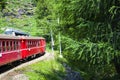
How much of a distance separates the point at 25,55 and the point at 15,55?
3724mm

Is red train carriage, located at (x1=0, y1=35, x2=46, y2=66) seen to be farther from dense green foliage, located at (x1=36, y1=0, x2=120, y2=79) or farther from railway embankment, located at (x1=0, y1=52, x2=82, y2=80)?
dense green foliage, located at (x1=36, y1=0, x2=120, y2=79)

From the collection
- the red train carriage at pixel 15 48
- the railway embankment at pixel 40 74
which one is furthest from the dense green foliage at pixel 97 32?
the red train carriage at pixel 15 48

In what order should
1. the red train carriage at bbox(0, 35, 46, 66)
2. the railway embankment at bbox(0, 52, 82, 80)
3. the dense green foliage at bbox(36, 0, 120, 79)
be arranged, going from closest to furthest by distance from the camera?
the dense green foliage at bbox(36, 0, 120, 79), the railway embankment at bbox(0, 52, 82, 80), the red train carriage at bbox(0, 35, 46, 66)

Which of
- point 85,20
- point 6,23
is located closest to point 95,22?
point 85,20

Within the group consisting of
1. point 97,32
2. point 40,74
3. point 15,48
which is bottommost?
point 40,74

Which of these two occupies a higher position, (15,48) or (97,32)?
(97,32)

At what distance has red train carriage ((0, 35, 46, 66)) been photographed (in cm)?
2036

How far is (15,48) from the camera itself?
77.9 feet

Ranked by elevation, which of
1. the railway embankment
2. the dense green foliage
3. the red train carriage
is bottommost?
the railway embankment

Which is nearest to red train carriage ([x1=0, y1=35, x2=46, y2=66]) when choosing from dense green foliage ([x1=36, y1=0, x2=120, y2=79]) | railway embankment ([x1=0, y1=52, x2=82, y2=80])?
railway embankment ([x1=0, y1=52, x2=82, y2=80])

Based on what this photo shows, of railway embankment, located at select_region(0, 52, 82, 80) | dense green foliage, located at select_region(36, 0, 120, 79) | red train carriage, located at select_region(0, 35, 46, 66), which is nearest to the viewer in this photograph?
dense green foliage, located at select_region(36, 0, 120, 79)

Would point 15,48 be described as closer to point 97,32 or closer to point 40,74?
point 40,74

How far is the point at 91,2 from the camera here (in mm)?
14883

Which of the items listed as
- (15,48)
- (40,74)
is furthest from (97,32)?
(15,48)
